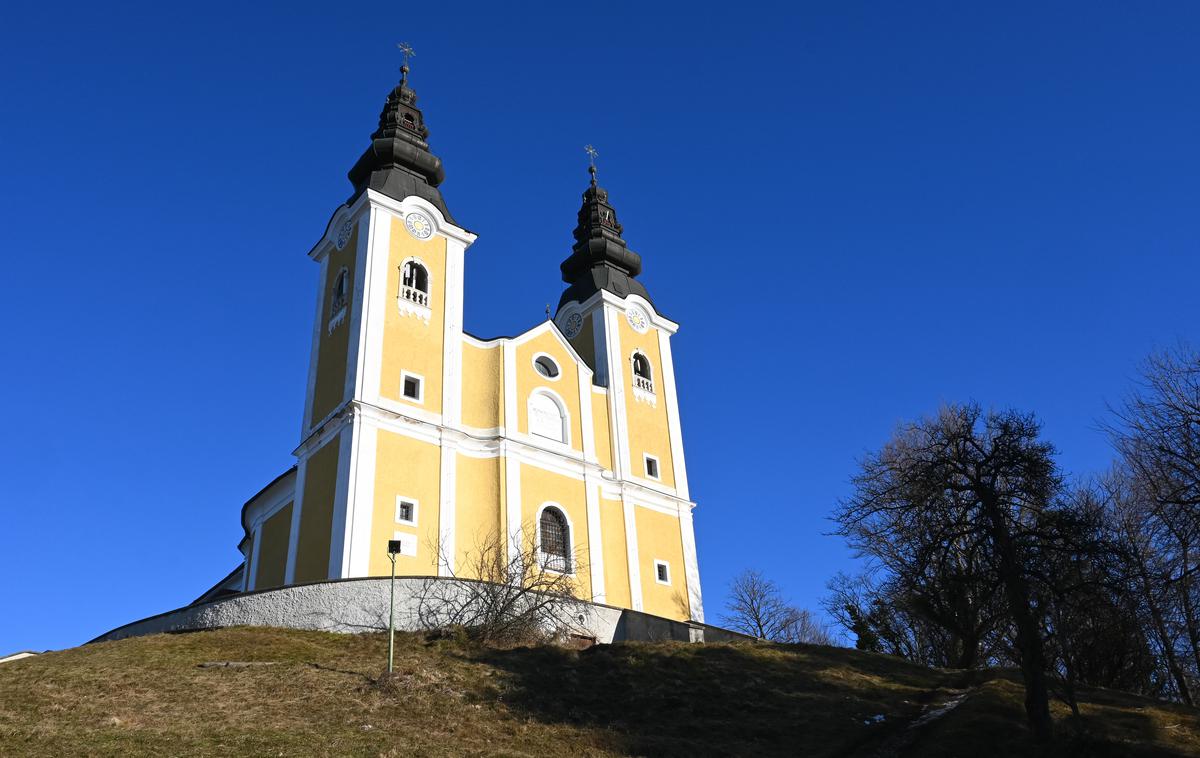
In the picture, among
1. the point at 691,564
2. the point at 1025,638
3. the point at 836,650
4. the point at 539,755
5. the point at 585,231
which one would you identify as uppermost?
the point at 585,231

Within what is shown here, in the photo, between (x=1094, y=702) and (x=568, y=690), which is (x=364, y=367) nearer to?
(x=568, y=690)

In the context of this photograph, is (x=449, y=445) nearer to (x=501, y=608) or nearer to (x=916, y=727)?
(x=501, y=608)

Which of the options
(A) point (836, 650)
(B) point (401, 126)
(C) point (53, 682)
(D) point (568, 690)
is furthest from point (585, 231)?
(C) point (53, 682)

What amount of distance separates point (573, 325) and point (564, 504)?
31.9 feet

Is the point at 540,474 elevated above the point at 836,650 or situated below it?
above

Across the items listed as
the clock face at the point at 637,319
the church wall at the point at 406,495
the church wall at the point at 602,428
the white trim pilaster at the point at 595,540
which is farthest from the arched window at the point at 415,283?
the clock face at the point at 637,319

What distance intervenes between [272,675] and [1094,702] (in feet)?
54.5

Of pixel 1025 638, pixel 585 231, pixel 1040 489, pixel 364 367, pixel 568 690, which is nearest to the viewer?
pixel 1025 638

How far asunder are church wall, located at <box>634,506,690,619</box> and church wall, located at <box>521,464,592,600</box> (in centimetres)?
258

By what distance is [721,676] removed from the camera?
22.0 metres

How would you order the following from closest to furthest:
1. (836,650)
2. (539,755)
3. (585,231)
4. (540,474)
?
(539,755) → (836,650) → (540,474) → (585,231)

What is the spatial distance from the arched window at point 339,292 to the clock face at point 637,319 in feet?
36.9

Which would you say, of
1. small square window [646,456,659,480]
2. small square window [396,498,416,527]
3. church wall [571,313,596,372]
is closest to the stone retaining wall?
small square window [396,498,416,527]

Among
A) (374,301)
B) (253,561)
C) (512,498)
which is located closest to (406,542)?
(512,498)
